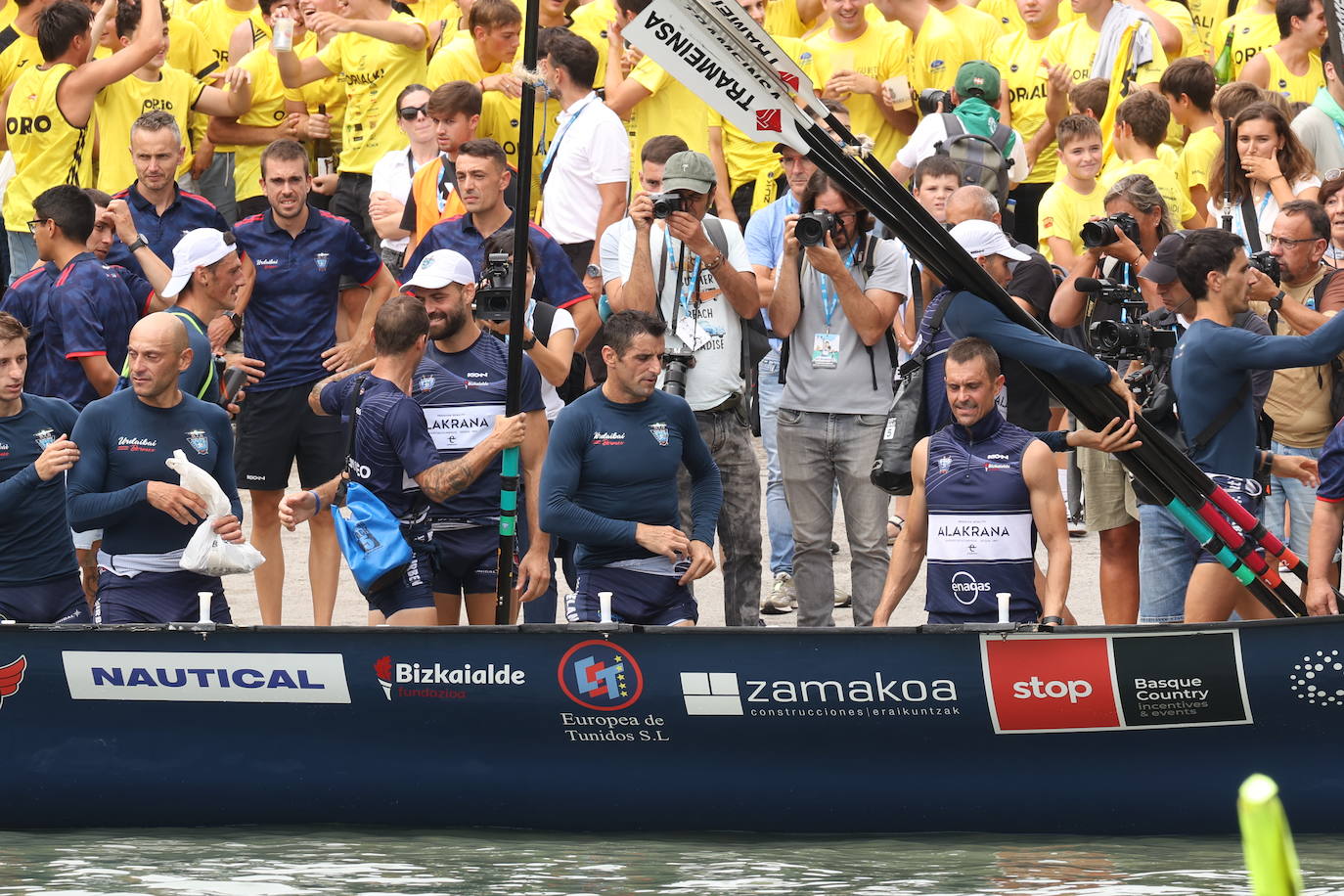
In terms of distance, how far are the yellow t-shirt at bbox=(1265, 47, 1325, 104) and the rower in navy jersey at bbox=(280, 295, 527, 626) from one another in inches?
255

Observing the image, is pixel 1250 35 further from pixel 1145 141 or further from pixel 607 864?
pixel 607 864

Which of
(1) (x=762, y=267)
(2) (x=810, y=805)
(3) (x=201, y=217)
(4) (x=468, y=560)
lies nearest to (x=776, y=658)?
(2) (x=810, y=805)

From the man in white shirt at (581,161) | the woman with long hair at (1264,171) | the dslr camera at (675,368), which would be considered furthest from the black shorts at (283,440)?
the woman with long hair at (1264,171)

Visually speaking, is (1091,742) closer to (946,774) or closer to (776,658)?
(946,774)

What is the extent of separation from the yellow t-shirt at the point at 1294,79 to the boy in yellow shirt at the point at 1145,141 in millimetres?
1610

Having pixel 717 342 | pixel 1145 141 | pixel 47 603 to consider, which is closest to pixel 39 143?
pixel 47 603

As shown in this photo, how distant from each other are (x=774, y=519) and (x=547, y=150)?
261 centimetres

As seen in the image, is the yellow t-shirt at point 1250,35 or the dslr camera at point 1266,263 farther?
the yellow t-shirt at point 1250,35

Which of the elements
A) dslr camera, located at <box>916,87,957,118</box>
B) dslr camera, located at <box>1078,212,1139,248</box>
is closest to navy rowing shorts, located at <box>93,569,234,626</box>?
dslr camera, located at <box>1078,212,1139,248</box>

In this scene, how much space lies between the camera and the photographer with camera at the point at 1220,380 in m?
6.98

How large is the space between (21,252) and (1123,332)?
6.94 m

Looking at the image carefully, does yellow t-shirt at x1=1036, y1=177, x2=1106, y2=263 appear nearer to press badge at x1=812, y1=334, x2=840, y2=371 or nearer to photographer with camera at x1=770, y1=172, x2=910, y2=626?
photographer with camera at x1=770, y1=172, x2=910, y2=626

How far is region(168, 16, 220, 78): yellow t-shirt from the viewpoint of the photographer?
13227 millimetres

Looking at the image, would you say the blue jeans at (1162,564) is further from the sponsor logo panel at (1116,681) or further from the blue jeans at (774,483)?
the blue jeans at (774,483)
